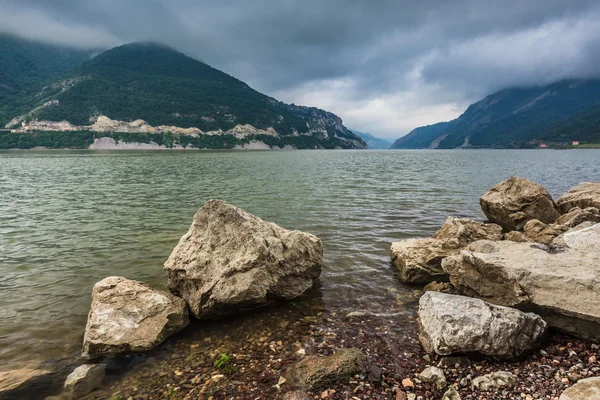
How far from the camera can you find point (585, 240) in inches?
361

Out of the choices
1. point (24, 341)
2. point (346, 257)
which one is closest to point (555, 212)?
point (346, 257)

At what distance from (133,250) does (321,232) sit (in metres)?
9.44

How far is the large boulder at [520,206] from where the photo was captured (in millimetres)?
17547

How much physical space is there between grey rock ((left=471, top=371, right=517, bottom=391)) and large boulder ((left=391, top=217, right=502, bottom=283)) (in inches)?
216

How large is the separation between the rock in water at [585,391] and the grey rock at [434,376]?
5.73 feet

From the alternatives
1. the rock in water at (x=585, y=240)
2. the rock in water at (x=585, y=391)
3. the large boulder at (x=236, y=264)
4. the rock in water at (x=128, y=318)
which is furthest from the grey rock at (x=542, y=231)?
the rock in water at (x=128, y=318)

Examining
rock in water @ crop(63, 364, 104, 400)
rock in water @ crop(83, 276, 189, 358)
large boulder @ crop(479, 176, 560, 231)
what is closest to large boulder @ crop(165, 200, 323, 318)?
rock in water @ crop(83, 276, 189, 358)

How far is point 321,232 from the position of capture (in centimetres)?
1744

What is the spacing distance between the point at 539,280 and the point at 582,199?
51.0 feet

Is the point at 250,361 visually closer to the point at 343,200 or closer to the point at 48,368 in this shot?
the point at 48,368

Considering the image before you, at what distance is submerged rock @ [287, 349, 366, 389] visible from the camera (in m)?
5.89

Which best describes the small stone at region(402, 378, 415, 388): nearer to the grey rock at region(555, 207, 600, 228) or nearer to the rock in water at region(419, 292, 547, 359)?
the rock in water at region(419, 292, 547, 359)

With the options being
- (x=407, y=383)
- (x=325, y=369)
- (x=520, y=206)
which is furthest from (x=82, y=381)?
(x=520, y=206)

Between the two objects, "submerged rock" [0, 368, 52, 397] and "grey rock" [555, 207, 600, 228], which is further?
"grey rock" [555, 207, 600, 228]
